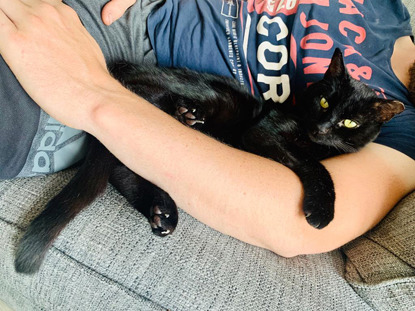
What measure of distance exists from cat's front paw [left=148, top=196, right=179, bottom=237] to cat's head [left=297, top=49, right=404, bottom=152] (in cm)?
43

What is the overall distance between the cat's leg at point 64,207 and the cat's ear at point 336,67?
2.01 ft

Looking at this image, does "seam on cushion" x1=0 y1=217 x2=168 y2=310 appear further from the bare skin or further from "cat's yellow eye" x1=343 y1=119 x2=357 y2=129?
"cat's yellow eye" x1=343 y1=119 x2=357 y2=129

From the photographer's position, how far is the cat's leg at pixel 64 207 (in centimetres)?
62

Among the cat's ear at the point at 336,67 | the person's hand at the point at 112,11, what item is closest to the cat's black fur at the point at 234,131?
the cat's ear at the point at 336,67

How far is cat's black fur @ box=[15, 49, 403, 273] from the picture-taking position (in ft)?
2.22

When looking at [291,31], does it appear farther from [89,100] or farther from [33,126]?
[33,126]

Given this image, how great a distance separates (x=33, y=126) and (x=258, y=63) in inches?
24.5

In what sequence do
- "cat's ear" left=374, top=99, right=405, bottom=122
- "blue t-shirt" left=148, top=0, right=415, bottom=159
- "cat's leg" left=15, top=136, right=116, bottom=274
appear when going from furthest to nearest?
"blue t-shirt" left=148, top=0, right=415, bottom=159 < "cat's ear" left=374, top=99, right=405, bottom=122 < "cat's leg" left=15, top=136, right=116, bottom=274

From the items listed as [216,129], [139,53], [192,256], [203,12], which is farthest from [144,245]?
[203,12]

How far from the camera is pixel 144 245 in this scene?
670 mm

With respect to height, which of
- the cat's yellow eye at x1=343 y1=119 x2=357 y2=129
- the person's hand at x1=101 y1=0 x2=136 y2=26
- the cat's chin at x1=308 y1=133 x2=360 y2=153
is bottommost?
the cat's chin at x1=308 y1=133 x2=360 y2=153

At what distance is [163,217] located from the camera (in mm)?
707

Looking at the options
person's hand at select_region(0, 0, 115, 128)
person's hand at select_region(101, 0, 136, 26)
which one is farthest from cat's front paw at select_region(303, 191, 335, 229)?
person's hand at select_region(101, 0, 136, 26)

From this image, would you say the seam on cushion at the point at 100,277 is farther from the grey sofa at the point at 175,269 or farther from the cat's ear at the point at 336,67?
the cat's ear at the point at 336,67
